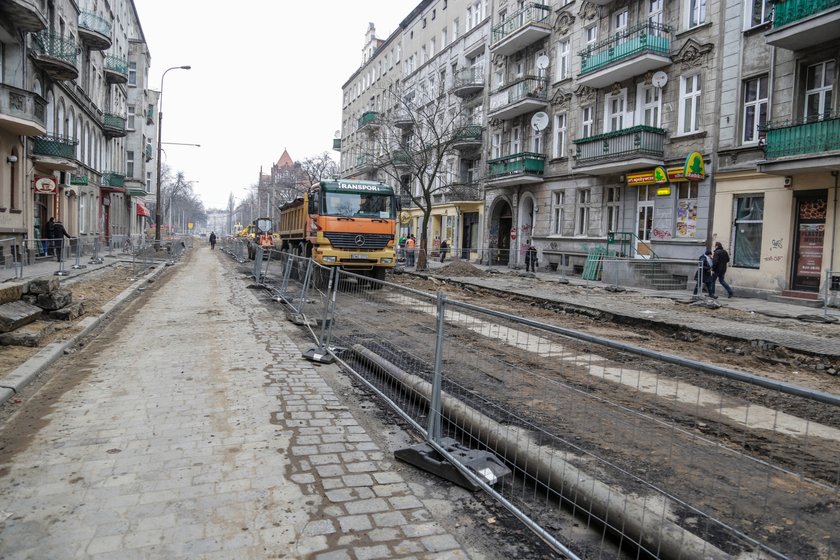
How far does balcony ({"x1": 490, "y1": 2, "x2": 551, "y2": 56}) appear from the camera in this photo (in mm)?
28672

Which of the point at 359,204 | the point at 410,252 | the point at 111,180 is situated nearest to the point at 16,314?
the point at 359,204

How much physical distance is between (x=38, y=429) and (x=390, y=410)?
2.93m

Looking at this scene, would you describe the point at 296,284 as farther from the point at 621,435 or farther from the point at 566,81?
the point at 566,81

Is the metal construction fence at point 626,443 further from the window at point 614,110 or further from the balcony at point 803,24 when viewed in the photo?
the window at point 614,110

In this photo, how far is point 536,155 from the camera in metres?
28.5

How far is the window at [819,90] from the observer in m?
16.0

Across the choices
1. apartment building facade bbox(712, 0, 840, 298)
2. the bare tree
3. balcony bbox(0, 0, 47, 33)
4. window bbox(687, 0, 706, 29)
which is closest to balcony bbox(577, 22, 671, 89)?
window bbox(687, 0, 706, 29)

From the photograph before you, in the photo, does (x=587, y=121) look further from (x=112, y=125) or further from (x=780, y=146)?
(x=112, y=125)

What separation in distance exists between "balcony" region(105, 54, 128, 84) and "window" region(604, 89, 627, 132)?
102ft

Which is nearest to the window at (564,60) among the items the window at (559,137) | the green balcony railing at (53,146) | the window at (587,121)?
the window at (559,137)

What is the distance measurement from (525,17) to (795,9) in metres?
15.8

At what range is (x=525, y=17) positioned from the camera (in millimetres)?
29531

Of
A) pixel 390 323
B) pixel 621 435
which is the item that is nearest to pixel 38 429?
pixel 390 323

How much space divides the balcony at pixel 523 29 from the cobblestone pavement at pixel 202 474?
2662 cm
